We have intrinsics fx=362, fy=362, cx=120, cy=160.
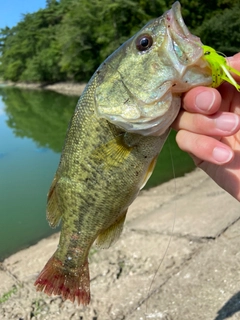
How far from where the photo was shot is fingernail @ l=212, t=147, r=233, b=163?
173cm

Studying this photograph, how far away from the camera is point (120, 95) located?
6.37 feet

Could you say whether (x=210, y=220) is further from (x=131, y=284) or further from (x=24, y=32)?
(x=24, y=32)

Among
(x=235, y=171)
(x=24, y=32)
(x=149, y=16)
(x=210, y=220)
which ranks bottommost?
(x=210, y=220)

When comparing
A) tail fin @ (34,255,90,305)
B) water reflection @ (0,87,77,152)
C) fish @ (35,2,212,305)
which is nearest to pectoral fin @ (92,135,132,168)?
fish @ (35,2,212,305)

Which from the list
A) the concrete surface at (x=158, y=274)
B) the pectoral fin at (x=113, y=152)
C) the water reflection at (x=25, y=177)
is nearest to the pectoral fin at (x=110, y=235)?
the pectoral fin at (x=113, y=152)

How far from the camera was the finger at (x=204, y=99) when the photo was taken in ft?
5.48

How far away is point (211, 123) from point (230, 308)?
260 centimetres

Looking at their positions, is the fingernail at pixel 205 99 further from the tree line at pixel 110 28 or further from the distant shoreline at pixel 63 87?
the distant shoreline at pixel 63 87

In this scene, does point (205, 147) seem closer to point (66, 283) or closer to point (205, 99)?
point (205, 99)

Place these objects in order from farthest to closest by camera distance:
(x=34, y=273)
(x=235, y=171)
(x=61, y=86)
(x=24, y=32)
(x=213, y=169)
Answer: (x=24, y=32) → (x=61, y=86) → (x=34, y=273) → (x=213, y=169) → (x=235, y=171)

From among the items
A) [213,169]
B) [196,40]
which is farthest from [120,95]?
[213,169]

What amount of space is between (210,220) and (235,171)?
145 inches

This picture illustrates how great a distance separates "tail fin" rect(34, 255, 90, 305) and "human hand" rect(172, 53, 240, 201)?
45.8 inches

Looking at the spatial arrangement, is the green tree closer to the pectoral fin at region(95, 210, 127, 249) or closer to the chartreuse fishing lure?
the pectoral fin at region(95, 210, 127, 249)
